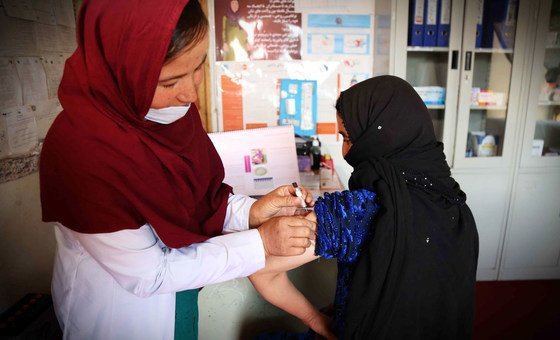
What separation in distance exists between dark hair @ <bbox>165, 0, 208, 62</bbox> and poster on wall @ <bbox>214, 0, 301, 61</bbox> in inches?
77.5

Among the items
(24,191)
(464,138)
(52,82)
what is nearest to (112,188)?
(24,191)

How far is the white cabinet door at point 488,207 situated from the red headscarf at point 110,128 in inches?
93.5

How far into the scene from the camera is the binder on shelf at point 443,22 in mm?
2379

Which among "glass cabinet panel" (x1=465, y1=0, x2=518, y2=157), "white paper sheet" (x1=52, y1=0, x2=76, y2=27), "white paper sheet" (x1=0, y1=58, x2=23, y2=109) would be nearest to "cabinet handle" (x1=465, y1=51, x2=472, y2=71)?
"glass cabinet panel" (x1=465, y1=0, x2=518, y2=157)

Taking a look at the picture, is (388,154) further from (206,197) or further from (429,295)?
(206,197)

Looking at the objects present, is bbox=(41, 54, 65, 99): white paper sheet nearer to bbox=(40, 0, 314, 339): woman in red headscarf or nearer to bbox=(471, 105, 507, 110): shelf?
bbox=(40, 0, 314, 339): woman in red headscarf

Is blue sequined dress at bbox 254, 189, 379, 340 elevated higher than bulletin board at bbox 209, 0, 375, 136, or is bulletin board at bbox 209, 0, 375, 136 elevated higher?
bulletin board at bbox 209, 0, 375, 136

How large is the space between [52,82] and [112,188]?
4.29 ft

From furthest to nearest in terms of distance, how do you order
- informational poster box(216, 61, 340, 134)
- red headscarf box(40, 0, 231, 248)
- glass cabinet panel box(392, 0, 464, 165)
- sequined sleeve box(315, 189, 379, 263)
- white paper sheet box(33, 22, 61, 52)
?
informational poster box(216, 61, 340, 134) → glass cabinet panel box(392, 0, 464, 165) → white paper sheet box(33, 22, 61, 52) → sequined sleeve box(315, 189, 379, 263) → red headscarf box(40, 0, 231, 248)

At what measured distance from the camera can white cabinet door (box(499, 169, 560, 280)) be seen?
8.45ft

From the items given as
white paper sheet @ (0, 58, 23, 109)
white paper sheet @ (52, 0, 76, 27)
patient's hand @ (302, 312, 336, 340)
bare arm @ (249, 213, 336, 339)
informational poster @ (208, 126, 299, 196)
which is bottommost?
patient's hand @ (302, 312, 336, 340)

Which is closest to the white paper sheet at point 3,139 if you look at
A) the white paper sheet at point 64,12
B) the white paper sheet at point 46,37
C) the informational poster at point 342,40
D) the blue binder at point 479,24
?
the white paper sheet at point 46,37

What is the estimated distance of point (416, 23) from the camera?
242cm

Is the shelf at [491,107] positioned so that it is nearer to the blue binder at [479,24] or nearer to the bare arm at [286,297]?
the blue binder at [479,24]
